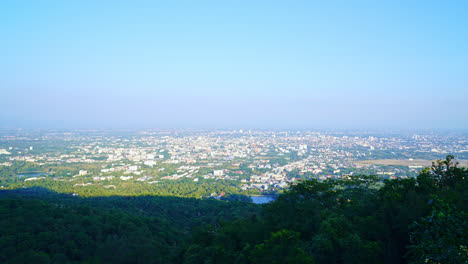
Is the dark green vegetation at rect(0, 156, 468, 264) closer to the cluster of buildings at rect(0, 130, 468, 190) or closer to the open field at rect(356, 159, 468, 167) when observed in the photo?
the cluster of buildings at rect(0, 130, 468, 190)

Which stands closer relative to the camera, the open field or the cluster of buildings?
the cluster of buildings

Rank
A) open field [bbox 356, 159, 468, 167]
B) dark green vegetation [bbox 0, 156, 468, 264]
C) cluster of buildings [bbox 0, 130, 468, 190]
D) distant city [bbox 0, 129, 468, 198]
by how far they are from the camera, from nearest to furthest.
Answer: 1. dark green vegetation [bbox 0, 156, 468, 264]
2. distant city [bbox 0, 129, 468, 198]
3. cluster of buildings [bbox 0, 130, 468, 190]
4. open field [bbox 356, 159, 468, 167]

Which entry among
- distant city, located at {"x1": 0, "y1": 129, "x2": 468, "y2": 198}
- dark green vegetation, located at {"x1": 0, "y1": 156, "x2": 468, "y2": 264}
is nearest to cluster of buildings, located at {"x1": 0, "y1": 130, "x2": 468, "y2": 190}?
distant city, located at {"x1": 0, "y1": 129, "x2": 468, "y2": 198}

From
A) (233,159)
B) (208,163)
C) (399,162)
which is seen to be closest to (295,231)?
(399,162)

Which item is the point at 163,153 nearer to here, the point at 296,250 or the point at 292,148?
the point at 292,148

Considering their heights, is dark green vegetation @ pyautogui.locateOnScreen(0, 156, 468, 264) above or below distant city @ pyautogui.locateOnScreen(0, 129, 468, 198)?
above

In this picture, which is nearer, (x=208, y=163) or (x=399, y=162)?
(x=399, y=162)

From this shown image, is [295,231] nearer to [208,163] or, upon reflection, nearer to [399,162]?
[399,162]

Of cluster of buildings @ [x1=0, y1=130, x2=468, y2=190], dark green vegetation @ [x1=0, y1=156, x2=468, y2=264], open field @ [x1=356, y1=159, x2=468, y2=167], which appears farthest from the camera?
open field @ [x1=356, y1=159, x2=468, y2=167]
